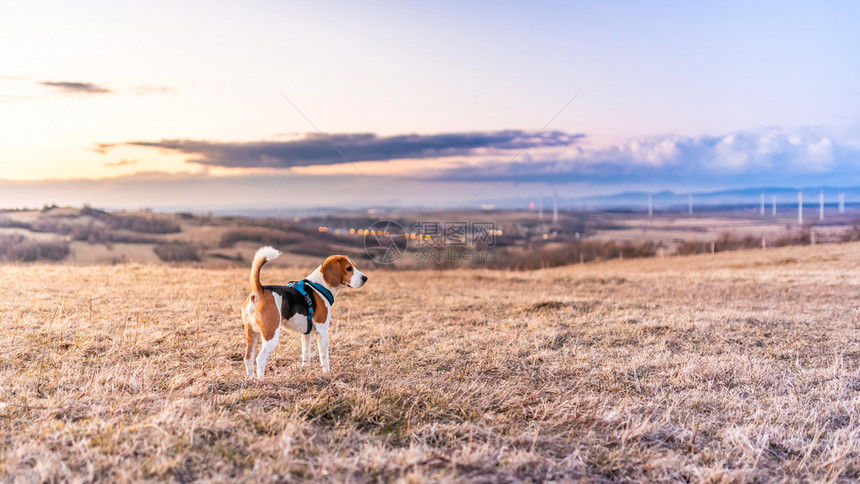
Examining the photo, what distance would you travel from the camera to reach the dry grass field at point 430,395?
13.6ft

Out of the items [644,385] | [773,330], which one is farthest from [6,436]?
[773,330]

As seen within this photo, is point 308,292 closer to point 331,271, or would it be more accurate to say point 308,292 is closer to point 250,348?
point 331,271

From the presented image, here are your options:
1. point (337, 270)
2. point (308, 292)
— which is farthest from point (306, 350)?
point (337, 270)

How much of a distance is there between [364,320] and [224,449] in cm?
685

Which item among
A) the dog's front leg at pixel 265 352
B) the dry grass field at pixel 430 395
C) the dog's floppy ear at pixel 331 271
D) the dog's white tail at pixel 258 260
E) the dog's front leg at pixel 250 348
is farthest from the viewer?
the dog's floppy ear at pixel 331 271

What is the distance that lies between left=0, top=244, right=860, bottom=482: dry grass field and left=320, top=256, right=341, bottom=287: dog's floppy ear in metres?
1.15

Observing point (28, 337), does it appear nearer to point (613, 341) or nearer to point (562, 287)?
point (613, 341)

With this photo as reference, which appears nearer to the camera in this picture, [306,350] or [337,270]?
[337,270]

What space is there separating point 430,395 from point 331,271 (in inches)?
89.1

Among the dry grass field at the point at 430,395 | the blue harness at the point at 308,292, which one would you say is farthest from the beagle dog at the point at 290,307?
the dry grass field at the point at 430,395

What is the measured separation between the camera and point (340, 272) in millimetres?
7074

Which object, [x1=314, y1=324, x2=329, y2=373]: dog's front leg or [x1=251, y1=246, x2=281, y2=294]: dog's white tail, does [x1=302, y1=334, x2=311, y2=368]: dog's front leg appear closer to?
[x1=314, y1=324, x2=329, y2=373]: dog's front leg

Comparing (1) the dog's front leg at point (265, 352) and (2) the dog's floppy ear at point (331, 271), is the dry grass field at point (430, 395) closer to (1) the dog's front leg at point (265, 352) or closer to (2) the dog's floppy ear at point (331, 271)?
(1) the dog's front leg at point (265, 352)

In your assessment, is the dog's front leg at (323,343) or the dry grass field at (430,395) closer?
the dry grass field at (430,395)
